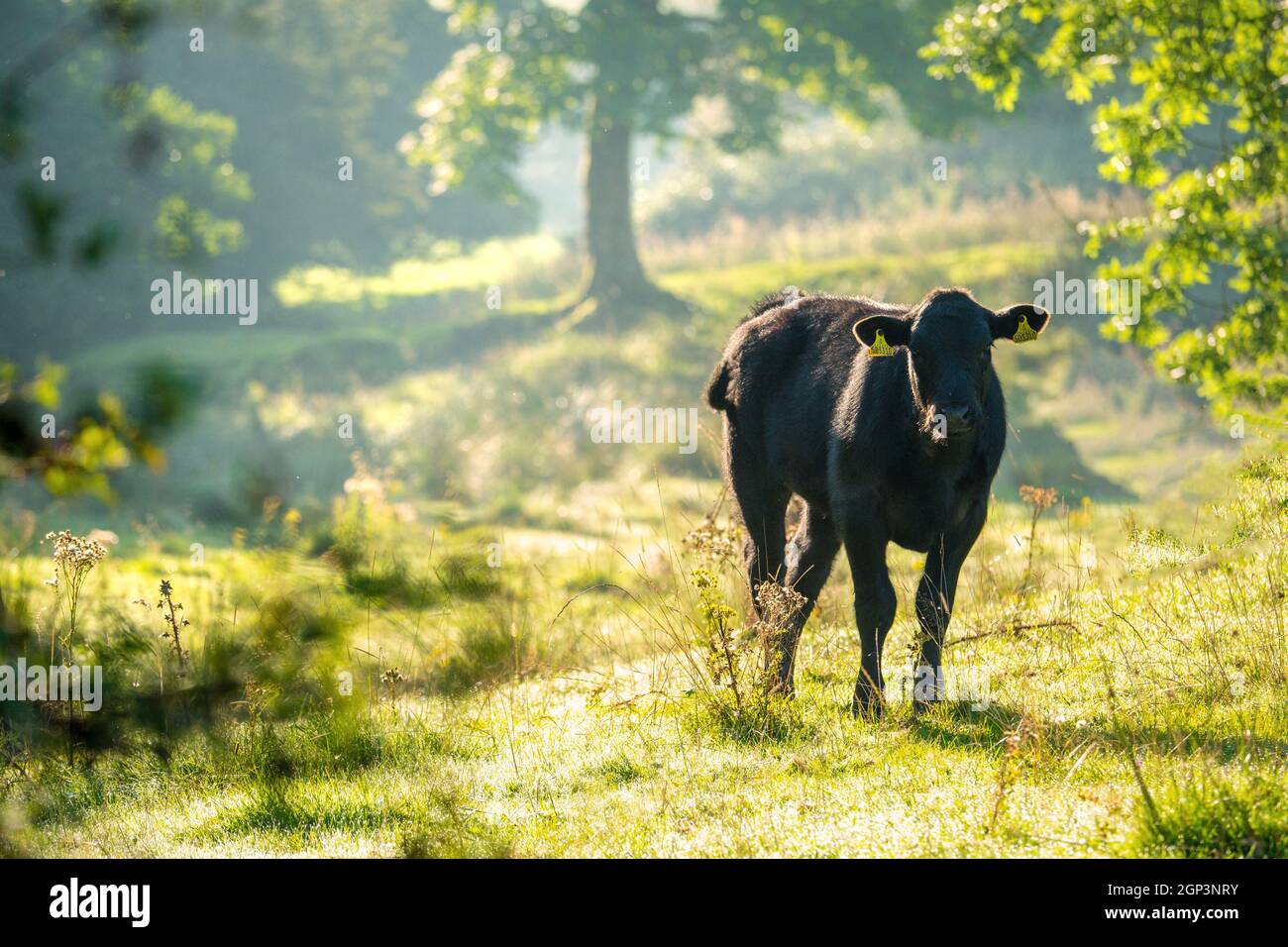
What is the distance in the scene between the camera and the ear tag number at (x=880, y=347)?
6.97 meters

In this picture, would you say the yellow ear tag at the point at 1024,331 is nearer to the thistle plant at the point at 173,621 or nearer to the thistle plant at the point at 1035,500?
the thistle plant at the point at 1035,500

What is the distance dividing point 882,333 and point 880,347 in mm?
79

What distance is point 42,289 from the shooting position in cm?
2808

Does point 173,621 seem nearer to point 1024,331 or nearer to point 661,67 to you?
point 1024,331

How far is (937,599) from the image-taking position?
7137 millimetres

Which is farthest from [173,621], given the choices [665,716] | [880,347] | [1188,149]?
[1188,149]

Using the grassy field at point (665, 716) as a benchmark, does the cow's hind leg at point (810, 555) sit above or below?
above

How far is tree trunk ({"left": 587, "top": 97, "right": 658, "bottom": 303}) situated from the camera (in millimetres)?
30125

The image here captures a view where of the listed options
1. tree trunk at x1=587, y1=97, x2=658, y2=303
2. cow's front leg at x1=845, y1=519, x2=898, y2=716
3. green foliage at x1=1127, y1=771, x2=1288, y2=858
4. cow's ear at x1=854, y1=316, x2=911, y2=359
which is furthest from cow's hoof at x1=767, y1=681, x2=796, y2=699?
tree trunk at x1=587, y1=97, x2=658, y2=303

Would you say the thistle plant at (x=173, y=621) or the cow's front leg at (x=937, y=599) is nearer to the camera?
the cow's front leg at (x=937, y=599)

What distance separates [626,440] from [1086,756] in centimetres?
1622

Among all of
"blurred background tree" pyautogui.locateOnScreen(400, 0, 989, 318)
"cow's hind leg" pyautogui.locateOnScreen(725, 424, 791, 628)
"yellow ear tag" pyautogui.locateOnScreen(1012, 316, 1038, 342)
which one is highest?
"blurred background tree" pyautogui.locateOnScreen(400, 0, 989, 318)

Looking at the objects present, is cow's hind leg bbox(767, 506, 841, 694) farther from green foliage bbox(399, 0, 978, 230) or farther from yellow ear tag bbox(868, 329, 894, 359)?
green foliage bbox(399, 0, 978, 230)

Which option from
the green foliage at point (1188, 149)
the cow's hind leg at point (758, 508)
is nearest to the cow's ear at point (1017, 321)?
the cow's hind leg at point (758, 508)
